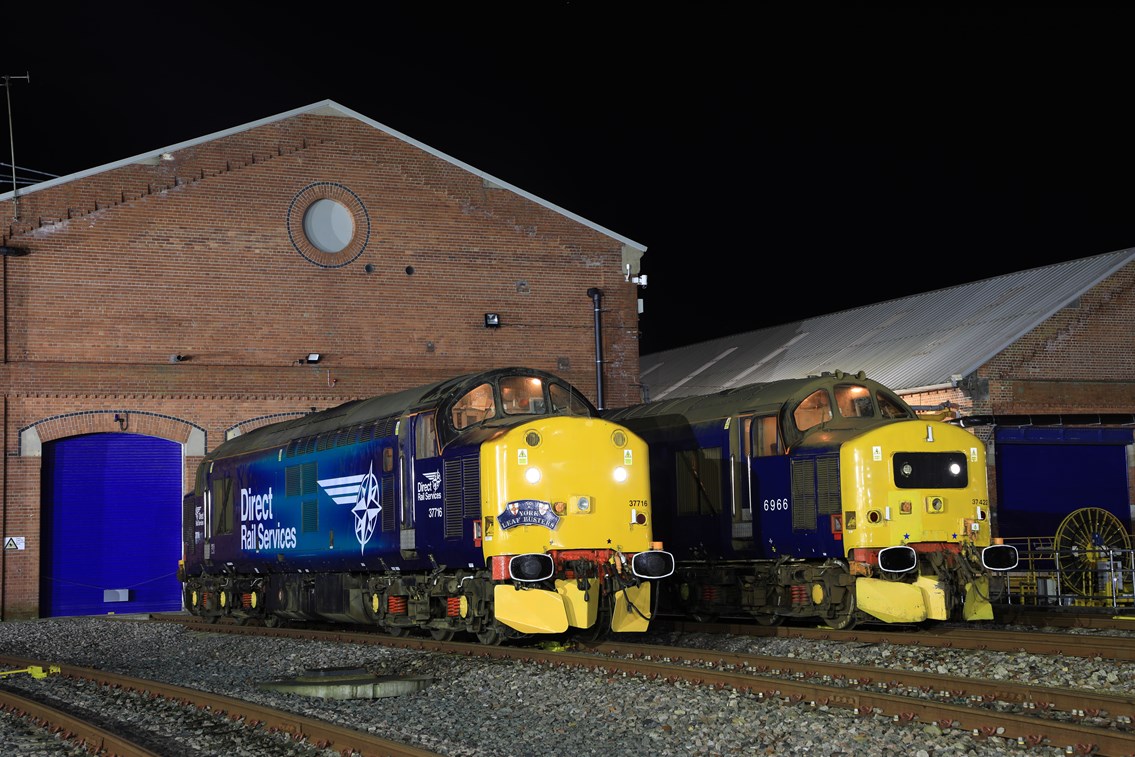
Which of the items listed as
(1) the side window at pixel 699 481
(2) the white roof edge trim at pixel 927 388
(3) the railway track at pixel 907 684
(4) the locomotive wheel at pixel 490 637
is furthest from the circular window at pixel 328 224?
(4) the locomotive wheel at pixel 490 637

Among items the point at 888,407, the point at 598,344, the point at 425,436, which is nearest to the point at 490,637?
the point at 425,436

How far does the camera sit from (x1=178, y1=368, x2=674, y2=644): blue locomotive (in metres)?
15.9

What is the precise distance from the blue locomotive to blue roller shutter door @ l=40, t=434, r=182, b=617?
9400 millimetres

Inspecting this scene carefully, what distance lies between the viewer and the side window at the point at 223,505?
24375 millimetres

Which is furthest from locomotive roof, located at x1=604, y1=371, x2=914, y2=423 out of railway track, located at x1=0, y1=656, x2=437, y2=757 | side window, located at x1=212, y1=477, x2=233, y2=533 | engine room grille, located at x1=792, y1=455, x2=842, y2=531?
railway track, located at x1=0, y1=656, x2=437, y2=757

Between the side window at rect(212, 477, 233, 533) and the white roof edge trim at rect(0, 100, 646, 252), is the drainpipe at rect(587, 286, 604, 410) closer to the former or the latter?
the white roof edge trim at rect(0, 100, 646, 252)

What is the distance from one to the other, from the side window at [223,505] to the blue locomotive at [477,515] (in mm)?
3437

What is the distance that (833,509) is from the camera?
17.3 metres

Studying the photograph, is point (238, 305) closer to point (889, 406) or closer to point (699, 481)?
point (699, 481)

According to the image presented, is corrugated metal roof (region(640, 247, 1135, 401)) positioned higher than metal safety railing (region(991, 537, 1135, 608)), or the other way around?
corrugated metal roof (region(640, 247, 1135, 401))

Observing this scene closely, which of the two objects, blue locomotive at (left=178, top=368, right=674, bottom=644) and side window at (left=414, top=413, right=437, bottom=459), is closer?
blue locomotive at (left=178, top=368, right=674, bottom=644)

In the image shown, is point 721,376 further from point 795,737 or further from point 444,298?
point 795,737

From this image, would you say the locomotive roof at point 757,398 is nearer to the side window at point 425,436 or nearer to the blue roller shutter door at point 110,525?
the side window at point 425,436

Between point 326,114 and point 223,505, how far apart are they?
1081cm
